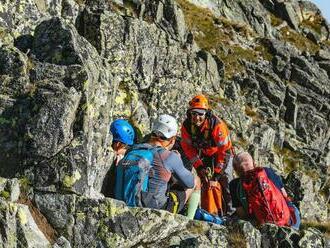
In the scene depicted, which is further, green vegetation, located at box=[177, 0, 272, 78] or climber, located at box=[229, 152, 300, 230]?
green vegetation, located at box=[177, 0, 272, 78]

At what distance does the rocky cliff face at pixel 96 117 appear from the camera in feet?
35.7

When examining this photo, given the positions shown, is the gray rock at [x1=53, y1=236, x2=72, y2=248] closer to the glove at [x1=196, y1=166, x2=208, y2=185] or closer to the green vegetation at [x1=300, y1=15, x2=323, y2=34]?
the glove at [x1=196, y1=166, x2=208, y2=185]

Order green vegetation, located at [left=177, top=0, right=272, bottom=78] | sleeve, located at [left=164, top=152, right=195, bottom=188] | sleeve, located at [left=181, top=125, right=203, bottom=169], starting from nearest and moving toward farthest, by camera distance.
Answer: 1. sleeve, located at [left=164, top=152, right=195, bottom=188]
2. sleeve, located at [left=181, top=125, right=203, bottom=169]
3. green vegetation, located at [left=177, top=0, right=272, bottom=78]

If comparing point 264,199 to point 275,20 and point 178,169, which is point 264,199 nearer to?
point 178,169

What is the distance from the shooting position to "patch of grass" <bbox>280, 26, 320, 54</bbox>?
5925cm

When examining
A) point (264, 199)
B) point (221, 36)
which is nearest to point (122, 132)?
point (264, 199)

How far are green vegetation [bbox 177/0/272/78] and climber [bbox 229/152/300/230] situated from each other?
2994 centimetres

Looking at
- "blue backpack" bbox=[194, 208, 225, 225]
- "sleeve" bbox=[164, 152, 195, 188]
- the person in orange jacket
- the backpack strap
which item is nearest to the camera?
"sleeve" bbox=[164, 152, 195, 188]

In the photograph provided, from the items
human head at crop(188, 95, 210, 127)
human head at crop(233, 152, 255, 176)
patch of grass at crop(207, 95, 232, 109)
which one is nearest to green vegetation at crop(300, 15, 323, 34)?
patch of grass at crop(207, 95, 232, 109)

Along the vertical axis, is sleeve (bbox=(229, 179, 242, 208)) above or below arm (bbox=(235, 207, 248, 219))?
above

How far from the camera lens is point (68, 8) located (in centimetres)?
2355

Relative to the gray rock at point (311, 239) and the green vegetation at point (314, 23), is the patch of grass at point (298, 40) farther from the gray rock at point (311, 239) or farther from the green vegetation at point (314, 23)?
the gray rock at point (311, 239)

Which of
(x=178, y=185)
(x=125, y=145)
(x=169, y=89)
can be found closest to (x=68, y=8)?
(x=169, y=89)

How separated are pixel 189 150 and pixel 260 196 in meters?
3.42
